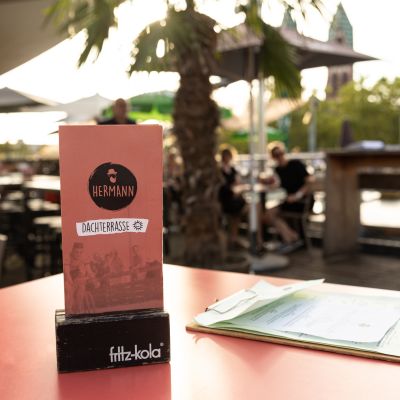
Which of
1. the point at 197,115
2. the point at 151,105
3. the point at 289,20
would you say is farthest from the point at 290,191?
the point at 151,105

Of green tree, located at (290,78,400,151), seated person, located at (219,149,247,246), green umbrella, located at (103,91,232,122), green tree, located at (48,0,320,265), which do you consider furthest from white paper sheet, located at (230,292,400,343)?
green tree, located at (290,78,400,151)

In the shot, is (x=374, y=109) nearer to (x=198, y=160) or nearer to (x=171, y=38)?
(x=198, y=160)

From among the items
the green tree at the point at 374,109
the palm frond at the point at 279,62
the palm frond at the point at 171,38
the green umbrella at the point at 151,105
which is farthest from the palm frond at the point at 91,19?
the green tree at the point at 374,109

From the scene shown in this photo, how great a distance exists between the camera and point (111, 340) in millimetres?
717

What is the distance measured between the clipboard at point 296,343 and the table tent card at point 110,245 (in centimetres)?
14

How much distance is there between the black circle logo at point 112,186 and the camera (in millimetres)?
706

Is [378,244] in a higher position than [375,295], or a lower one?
lower

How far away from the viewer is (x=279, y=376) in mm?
692

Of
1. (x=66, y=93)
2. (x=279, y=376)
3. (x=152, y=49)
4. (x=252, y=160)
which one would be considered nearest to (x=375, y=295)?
(x=279, y=376)

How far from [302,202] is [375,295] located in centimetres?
521

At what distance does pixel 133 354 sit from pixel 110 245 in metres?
0.14

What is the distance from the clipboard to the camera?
2.44 ft

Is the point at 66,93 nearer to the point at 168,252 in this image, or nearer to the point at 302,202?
the point at 168,252

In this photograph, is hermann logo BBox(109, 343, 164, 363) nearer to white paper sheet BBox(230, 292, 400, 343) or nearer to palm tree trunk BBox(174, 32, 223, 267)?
white paper sheet BBox(230, 292, 400, 343)
